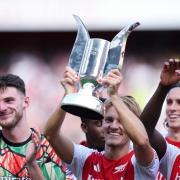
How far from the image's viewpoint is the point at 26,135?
4.22 m

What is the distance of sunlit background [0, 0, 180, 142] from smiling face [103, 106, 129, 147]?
4378 mm

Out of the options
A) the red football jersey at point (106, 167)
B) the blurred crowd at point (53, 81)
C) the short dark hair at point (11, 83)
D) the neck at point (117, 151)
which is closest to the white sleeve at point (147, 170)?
the red football jersey at point (106, 167)

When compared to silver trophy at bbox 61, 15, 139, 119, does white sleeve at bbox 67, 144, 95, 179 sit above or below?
below

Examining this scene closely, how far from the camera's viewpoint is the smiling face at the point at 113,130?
3561 mm

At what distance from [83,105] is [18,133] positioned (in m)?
1.14

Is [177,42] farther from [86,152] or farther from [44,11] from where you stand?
[86,152]

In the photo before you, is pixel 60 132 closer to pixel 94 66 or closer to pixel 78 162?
pixel 78 162

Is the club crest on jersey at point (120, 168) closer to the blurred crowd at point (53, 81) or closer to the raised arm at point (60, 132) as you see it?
the raised arm at point (60, 132)

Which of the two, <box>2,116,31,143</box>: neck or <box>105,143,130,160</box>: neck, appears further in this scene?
<box>2,116,31,143</box>: neck

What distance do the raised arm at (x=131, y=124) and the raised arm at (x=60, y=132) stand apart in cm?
20

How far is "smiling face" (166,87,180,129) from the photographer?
189 inches

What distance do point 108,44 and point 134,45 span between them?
530 cm

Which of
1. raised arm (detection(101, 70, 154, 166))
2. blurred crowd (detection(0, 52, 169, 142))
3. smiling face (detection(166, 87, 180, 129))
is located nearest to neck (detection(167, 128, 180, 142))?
smiling face (detection(166, 87, 180, 129))

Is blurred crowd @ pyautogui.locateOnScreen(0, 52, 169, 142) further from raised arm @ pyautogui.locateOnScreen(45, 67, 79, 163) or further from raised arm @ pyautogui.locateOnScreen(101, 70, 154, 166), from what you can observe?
raised arm @ pyautogui.locateOnScreen(101, 70, 154, 166)
